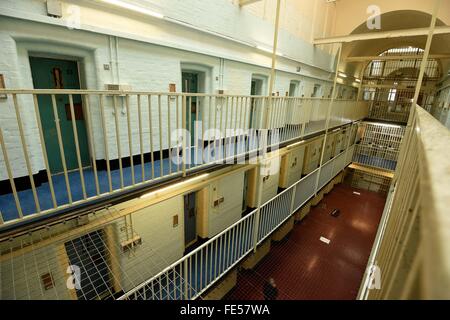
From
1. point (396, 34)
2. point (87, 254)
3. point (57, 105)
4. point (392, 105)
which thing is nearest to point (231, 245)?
point (87, 254)

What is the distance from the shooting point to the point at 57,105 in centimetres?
344

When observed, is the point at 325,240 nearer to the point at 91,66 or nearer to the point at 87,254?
the point at 87,254

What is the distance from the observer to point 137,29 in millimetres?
3768

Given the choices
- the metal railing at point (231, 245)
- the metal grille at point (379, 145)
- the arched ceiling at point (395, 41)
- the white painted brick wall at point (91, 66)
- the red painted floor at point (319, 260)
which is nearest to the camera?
the white painted brick wall at point (91, 66)

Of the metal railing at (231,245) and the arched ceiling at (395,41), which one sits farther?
the arched ceiling at (395,41)

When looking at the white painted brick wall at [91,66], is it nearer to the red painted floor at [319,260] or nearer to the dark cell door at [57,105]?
the dark cell door at [57,105]

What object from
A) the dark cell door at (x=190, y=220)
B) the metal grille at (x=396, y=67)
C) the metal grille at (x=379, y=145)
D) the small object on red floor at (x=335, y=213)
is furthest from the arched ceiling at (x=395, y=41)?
the dark cell door at (x=190, y=220)

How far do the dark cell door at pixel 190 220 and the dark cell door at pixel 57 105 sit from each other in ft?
8.00

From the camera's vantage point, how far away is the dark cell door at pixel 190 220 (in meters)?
5.27

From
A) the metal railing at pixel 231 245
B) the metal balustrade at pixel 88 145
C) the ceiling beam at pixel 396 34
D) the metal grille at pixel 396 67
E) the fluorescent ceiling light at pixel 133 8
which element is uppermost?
the metal grille at pixel 396 67

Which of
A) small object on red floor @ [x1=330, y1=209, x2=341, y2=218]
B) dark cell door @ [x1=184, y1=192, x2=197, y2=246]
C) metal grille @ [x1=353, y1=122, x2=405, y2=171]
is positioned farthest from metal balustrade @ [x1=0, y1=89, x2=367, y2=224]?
metal grille @ [x1=353, y1=122, x2=405, y2=171]

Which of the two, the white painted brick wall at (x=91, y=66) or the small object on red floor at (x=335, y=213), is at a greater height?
the white painted brick wall at (x=91, y=66)

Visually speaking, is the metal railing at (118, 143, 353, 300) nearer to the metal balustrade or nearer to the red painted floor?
the red painted floor

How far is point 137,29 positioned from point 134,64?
1.97ft
